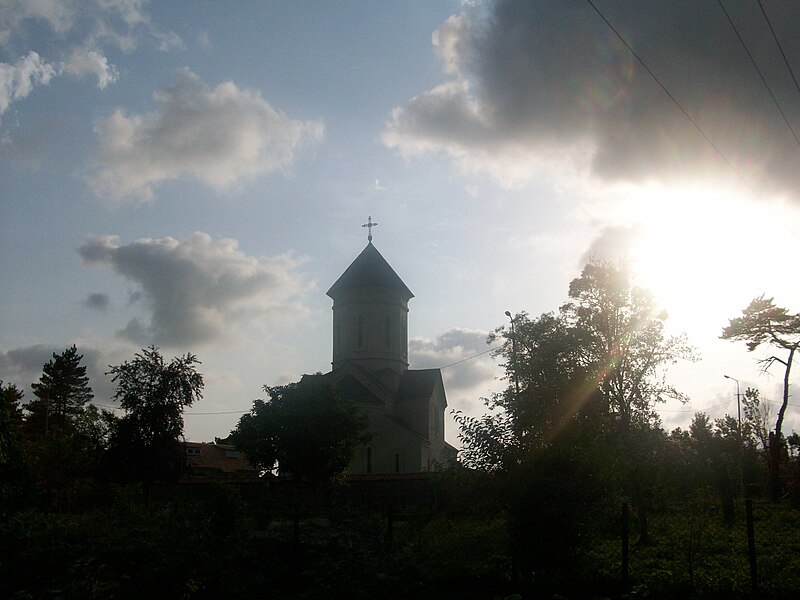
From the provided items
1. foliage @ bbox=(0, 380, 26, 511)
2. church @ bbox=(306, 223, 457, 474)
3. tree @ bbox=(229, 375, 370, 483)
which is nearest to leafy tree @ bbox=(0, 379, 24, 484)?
foliage @ bbox=(0, 380, 26, 511)

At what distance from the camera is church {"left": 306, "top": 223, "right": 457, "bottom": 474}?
4231cm

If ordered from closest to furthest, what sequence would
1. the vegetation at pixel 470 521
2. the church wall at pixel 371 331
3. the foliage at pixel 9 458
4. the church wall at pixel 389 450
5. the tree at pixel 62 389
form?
the vegetation at pixel 470 521 < the foliage at pixel 9 458 < the church wall at pixel 389 450 < the church wall at pixel 371 331 < the tree at pixel 62 389

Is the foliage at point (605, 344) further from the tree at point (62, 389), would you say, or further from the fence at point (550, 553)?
the tree at point (62, 389)

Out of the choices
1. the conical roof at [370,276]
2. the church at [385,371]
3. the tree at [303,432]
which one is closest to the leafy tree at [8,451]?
the tree at [303,432]

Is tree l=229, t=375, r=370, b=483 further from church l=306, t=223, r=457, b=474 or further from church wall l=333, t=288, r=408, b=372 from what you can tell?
church wall l=333, t=288, r=408, b=372

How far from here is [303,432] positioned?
101ft

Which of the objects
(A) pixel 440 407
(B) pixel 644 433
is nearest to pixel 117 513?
(B) pixel 644 433

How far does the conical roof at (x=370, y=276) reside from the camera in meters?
46.5

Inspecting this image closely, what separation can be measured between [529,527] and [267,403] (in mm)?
23167

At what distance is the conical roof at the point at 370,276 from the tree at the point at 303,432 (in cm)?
1503

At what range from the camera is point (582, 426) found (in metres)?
11.0

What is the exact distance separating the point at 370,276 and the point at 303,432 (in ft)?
58.6

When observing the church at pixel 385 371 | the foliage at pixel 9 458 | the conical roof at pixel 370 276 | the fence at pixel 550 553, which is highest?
the conical roof at pixel 370 276

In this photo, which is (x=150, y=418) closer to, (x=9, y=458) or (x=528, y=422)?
(x=9, y=458)
